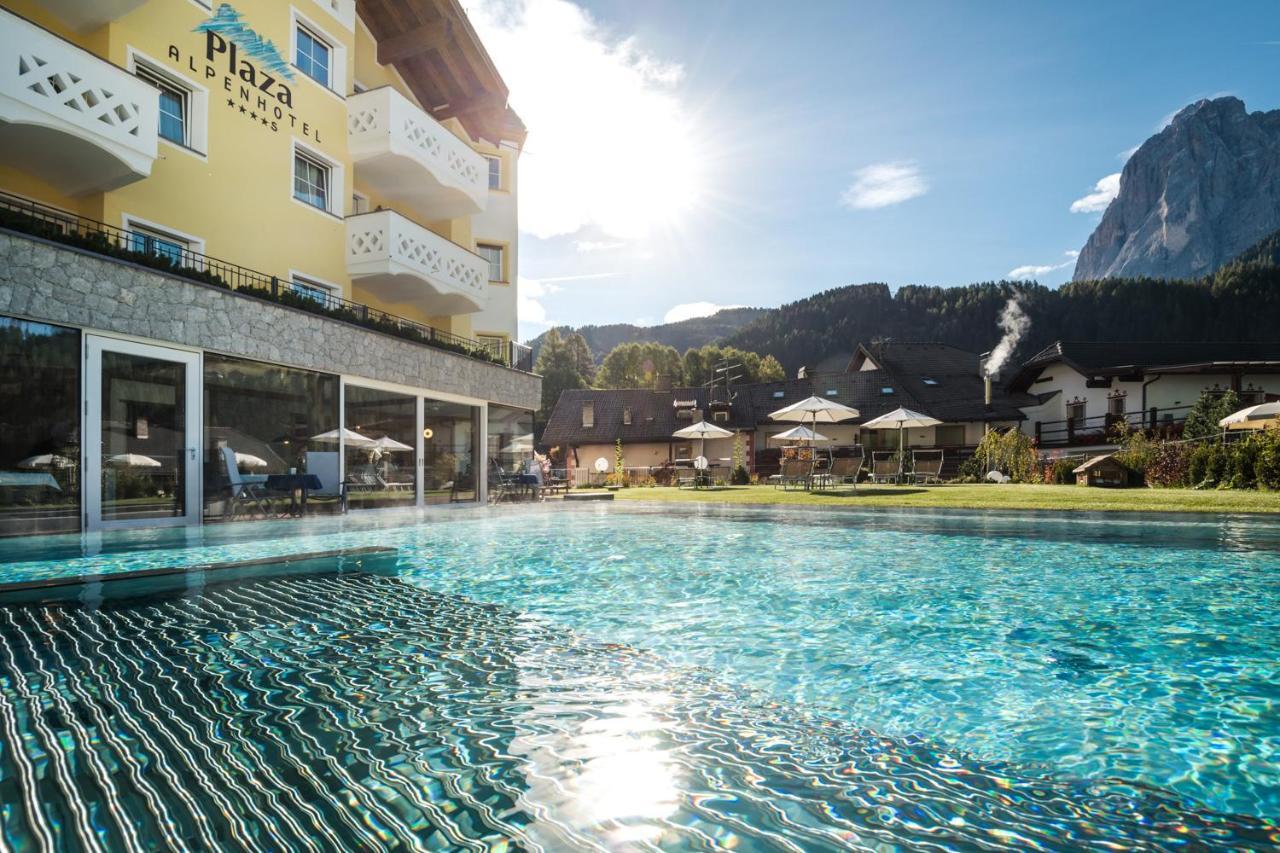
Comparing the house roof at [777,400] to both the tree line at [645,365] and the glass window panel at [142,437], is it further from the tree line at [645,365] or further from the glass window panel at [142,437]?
the glass window panel at [142,437]

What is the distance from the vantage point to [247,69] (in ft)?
40.3

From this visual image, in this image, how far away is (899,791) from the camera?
2.18 m

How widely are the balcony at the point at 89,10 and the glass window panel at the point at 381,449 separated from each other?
6.40m

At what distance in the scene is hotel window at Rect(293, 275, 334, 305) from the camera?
12.8m

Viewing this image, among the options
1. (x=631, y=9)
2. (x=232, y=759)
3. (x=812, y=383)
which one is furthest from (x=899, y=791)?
(x=812, y=383)

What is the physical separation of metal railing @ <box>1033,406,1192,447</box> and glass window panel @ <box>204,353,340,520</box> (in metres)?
25.9

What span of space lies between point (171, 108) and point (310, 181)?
3.13m

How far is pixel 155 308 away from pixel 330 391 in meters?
3.59

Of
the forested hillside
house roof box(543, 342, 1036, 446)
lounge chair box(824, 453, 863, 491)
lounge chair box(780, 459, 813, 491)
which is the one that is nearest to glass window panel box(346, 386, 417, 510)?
lounge chair box(780, 459, 813, 491)

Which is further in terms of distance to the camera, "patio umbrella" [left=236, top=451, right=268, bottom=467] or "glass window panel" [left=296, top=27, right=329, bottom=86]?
"glass window panel" [left=296, top=27, right=329, bottom=86]

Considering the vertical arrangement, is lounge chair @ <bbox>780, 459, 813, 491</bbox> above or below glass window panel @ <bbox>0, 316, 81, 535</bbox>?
below

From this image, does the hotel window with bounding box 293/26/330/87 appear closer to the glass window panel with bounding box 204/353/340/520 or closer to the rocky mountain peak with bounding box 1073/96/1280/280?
the glass window panel with bounding box 204/353/340/520

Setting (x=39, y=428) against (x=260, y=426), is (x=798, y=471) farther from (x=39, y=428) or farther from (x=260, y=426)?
(x=39, y=428)

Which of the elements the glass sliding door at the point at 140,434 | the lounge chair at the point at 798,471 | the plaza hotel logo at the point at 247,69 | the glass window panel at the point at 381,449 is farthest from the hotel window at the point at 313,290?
the lounge chair at the point at 798,471
